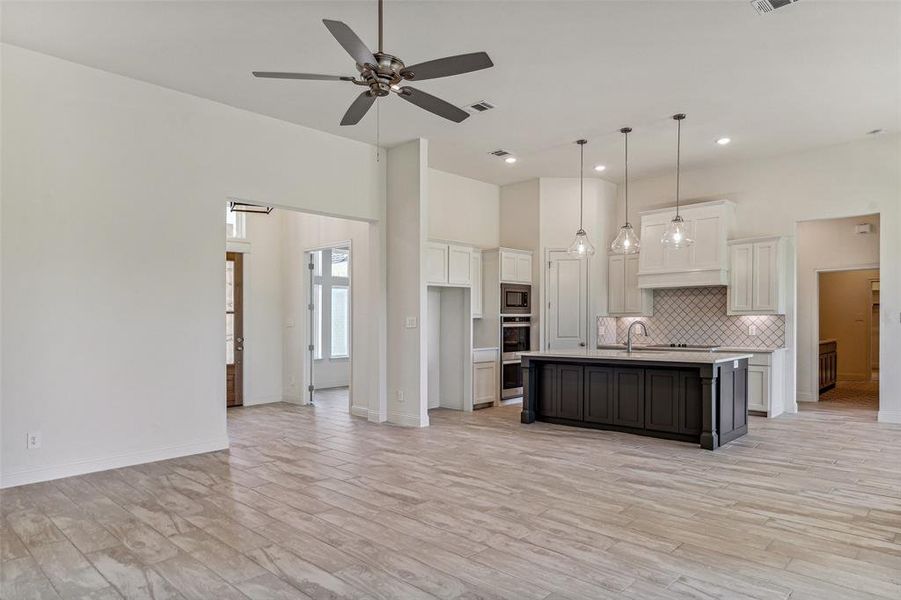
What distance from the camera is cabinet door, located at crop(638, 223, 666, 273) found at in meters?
8.12

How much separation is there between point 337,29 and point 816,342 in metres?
8.24

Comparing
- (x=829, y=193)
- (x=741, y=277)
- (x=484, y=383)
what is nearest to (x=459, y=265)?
(x=484, y=383)

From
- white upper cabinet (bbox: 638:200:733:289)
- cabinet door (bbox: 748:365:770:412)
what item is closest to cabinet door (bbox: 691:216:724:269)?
white upper cabinet (bbox: 638:200:733:289)

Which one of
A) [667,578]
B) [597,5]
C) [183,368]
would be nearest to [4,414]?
[183,368]

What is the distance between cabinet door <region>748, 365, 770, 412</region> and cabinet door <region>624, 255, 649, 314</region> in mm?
1806

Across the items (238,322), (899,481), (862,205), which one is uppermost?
(862,205)

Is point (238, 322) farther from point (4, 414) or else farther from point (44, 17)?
point (44, 17)

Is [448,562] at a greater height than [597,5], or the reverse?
[597,5]

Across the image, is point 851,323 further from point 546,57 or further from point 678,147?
point 546,57

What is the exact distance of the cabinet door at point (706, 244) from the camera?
25.1 feet

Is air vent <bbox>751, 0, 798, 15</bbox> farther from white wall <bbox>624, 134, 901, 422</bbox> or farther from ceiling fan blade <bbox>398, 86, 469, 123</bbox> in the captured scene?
white wall <bbox>624, 134, 901, 422</bbox>

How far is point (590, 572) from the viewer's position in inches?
111

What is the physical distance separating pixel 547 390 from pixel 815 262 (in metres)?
5.18

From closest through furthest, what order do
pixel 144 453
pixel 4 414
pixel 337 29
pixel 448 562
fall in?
pixel 337 29, pixel 448 562, pixel 4 414, pixel 144 453
